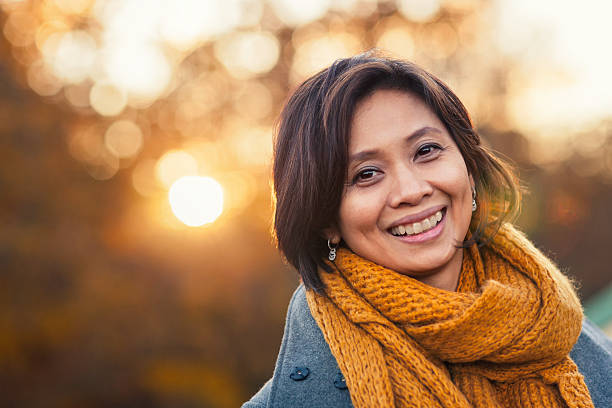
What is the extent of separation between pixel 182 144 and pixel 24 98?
2732 millimetres

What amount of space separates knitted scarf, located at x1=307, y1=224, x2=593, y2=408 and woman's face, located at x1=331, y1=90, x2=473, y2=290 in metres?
0.09

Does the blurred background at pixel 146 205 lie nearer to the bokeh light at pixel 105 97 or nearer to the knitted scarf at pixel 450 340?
the bokeh light at pixel 105 97

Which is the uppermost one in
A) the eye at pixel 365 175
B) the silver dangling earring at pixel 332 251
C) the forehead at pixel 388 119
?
the forehead at pixel 388 119

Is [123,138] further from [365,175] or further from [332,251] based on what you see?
[365,175]

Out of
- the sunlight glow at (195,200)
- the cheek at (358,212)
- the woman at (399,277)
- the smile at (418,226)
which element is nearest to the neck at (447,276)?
the woman at (399,277)

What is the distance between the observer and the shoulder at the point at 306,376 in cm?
158

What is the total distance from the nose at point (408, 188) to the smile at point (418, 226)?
0.07m

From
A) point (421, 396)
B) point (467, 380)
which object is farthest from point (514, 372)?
point (421, 396)

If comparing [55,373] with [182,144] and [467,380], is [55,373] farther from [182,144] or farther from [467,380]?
[467,380]

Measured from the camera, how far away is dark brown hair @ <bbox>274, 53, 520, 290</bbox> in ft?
5.34

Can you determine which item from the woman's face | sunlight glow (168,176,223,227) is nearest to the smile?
the woman's face

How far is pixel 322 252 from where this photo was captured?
1845 millimetres

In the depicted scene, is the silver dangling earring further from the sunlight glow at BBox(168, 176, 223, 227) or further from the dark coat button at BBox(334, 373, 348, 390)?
the sunlight glow at BBox(168, 176, 223, 227)

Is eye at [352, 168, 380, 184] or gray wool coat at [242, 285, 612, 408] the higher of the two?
eye at [352, 168, 380, 184]
